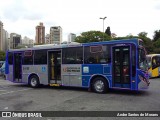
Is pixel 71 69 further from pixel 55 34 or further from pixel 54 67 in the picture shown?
pixel 55 34

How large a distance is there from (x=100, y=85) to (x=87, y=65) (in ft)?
4.47

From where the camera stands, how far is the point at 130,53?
11.9 metres

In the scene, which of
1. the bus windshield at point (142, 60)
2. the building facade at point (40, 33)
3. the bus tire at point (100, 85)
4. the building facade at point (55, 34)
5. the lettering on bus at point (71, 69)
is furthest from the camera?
the building facade at point (40, 33)

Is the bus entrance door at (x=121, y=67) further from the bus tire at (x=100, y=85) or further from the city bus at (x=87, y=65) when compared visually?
the bus tire at (x=100, y=85)

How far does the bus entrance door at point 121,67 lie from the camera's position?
11953mm

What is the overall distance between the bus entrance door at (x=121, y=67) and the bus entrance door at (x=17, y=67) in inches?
300

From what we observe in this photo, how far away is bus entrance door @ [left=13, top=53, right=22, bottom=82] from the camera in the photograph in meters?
17.0

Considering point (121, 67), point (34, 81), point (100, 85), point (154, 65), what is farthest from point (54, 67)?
point (154, 65)

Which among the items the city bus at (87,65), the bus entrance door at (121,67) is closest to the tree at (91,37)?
the city bus at (87,65)

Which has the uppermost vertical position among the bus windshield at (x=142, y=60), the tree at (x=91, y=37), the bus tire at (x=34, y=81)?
the tree at (x=91, y=37)

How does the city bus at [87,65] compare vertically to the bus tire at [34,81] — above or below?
above

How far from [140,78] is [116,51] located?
6.03 ft

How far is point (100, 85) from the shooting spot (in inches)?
507

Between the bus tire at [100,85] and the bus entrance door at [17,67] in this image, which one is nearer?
the bus tire at [100,85]
